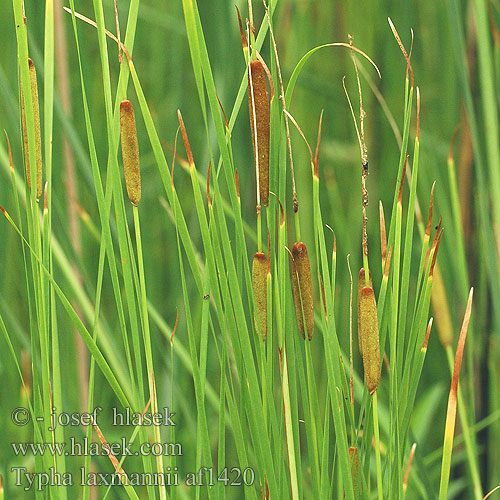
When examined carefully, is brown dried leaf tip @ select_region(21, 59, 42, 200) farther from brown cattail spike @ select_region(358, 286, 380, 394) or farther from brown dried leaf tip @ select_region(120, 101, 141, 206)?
brown cattail spike @ select_region(358, 286, 380, 394)

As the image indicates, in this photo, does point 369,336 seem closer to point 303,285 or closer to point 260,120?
point 303,285

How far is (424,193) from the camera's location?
1007mm

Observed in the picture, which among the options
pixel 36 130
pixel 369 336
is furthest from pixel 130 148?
pixel 369 336

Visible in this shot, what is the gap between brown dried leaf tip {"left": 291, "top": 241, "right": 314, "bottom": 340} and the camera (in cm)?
51

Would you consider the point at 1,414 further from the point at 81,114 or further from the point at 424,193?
the point at 424,193

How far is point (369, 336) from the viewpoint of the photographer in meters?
0.50

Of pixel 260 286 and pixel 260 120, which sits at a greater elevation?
pixel 260 120

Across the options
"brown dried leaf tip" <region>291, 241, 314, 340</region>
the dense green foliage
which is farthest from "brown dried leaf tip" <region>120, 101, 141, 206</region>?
"brown dried leaf tip" <region>291, 241, 314, 340</region>

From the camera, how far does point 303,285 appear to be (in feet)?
1.70

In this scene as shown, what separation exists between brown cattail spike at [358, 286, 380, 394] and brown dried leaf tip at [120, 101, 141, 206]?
18cm

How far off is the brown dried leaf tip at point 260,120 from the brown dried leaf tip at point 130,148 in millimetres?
84

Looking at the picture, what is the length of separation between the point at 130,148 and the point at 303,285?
0.16m

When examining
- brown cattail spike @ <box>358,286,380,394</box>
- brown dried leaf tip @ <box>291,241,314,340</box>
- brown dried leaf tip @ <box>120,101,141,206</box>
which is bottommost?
brown cattail spike @ <box>358,286,380,394</box>

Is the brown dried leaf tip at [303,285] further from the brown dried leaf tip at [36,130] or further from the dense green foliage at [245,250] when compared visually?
the brown dried leaf tip at [36,130]
